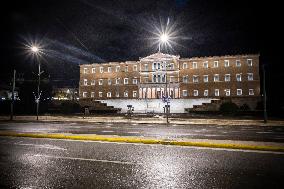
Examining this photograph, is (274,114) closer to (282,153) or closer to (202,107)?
(202,107)

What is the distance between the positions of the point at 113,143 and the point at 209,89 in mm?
55151

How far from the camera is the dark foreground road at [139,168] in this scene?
17.5 feet

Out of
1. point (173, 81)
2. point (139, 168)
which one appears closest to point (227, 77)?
point (173, 81)

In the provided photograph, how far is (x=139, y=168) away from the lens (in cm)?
659

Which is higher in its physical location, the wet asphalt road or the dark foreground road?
the dark foreground road

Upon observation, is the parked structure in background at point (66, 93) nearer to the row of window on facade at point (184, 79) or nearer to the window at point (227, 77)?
the row of window on facade at point (184, 79)

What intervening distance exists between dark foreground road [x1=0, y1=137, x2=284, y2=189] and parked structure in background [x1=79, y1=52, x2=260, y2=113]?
44.1m

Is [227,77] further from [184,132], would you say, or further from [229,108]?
[184,132]

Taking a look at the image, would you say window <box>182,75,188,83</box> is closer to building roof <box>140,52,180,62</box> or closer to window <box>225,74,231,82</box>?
building roof <box>140,52,180,62</box>

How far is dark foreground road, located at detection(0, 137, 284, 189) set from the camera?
5.34 metres

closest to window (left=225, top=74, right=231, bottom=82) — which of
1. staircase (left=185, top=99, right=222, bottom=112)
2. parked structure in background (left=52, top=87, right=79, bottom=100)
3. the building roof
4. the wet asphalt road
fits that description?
staircase (left=185, top=99, right=222, bottom=112)

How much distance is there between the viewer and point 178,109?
53094mm

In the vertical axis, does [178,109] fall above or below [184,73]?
below

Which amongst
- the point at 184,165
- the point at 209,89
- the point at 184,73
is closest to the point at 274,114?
the point at 209,89
